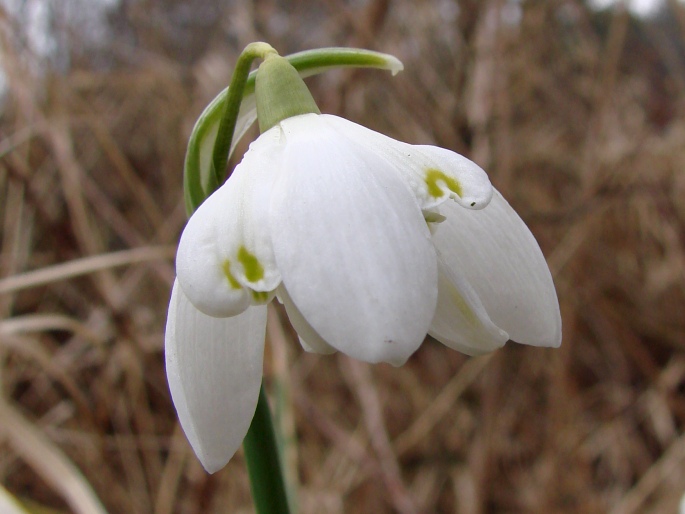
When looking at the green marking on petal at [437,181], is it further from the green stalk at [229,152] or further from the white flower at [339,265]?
the green stalk at [229,152]

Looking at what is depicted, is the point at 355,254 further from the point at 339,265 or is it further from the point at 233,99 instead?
the point at 233,99

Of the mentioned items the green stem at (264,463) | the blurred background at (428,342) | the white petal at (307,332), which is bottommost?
the blurred background at (428,342)

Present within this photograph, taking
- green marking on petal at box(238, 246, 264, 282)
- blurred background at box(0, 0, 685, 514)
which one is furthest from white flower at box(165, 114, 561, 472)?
blurred background at box(0, 0, 685, 514)

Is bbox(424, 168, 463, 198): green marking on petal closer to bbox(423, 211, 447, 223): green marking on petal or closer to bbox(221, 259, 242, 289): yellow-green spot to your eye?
bbox(423, 211, 447, 223): green marking on petal

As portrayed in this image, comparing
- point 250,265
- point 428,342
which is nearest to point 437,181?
point 250,265

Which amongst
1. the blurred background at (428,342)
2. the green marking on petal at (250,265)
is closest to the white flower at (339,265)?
the green marking on petal at (250,265)

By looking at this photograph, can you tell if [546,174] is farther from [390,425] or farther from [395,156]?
[395,156]
